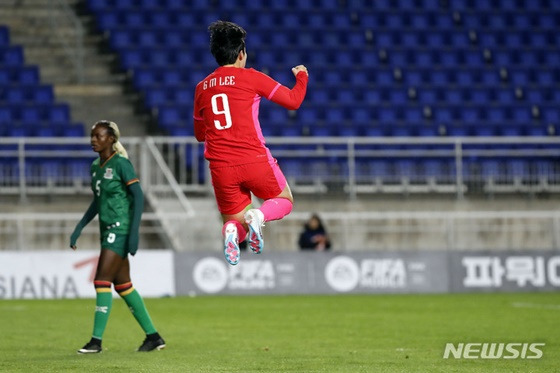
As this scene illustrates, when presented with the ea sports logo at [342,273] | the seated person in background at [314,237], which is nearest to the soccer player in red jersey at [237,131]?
the seated person in background at [314,237]

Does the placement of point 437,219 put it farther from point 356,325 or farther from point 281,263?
point 356,325

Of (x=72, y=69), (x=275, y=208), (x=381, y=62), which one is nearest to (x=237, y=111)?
(x=275, y=208)

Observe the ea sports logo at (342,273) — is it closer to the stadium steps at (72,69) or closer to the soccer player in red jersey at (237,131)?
the stadium steps at (72,69)

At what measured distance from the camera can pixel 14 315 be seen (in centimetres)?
1534

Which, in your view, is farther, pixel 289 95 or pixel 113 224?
pixel 113 224

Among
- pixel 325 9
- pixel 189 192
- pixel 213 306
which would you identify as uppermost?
pixel 325 9

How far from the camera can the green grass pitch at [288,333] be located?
29.6ft

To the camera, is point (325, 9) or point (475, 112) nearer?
point (475, 112)

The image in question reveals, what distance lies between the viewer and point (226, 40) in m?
8.59

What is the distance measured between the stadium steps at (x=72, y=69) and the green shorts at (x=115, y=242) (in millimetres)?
15729

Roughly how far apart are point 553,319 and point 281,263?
7.87 m

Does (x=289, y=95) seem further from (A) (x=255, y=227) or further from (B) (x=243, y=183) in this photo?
(A) (x=255, y=227)

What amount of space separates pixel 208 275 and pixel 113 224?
10.8 m

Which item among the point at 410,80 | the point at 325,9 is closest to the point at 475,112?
the point at 410,80
